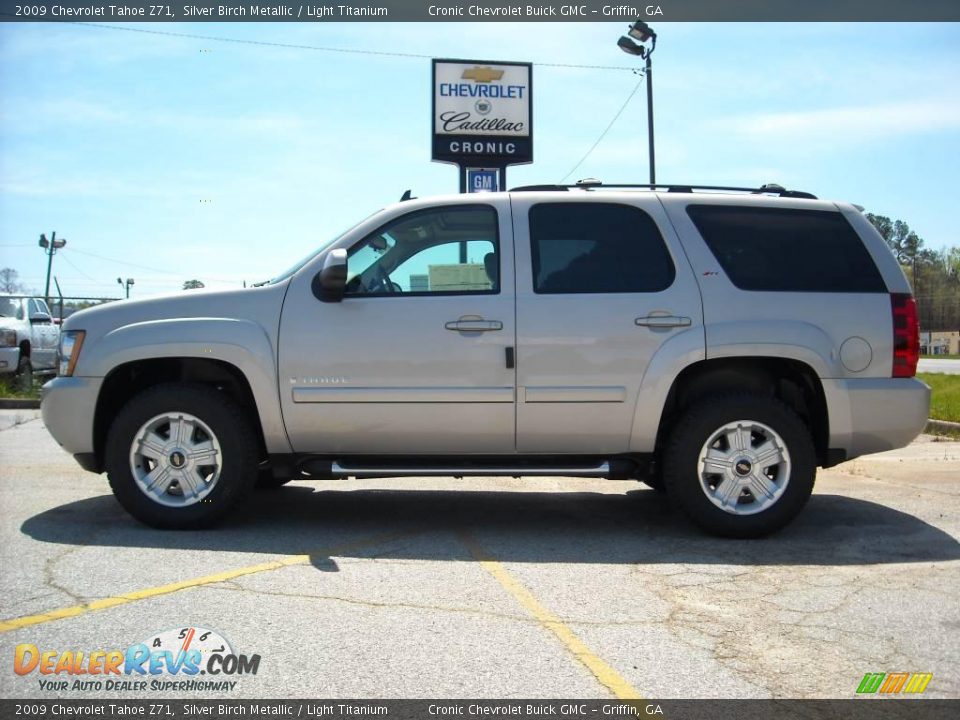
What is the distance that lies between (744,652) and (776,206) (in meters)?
3.13

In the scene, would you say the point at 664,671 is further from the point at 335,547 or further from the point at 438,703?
the point at 335,547

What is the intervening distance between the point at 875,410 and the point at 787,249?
3.54 ft

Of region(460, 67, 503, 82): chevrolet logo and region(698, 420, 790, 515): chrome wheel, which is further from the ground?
region(460, 67, 503, 82): chevrolet logo

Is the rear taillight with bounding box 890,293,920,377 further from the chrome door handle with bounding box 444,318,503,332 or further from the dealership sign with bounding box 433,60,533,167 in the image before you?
the dealership sign with bounding box 433,60,533,167

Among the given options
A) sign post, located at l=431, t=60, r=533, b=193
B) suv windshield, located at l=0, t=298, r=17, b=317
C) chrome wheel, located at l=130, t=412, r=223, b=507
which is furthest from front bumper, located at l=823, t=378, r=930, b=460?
suv windshield, located at l=0, t=298, r=17, b=317

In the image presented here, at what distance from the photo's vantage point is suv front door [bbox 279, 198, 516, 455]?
5.45 meters

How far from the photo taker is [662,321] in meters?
5.46

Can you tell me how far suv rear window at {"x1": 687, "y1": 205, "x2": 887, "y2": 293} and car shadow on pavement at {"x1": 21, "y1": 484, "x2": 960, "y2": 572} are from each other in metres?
1.48

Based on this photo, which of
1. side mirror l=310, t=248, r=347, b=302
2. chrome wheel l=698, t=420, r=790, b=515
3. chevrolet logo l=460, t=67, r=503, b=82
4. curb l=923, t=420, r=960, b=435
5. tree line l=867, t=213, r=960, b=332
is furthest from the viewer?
tree line l=867, t=213, r=960, b=332

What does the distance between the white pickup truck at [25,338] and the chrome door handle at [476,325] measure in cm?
1165

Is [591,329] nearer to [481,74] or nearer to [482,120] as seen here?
[482,120]

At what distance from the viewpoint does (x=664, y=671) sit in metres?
3.37
